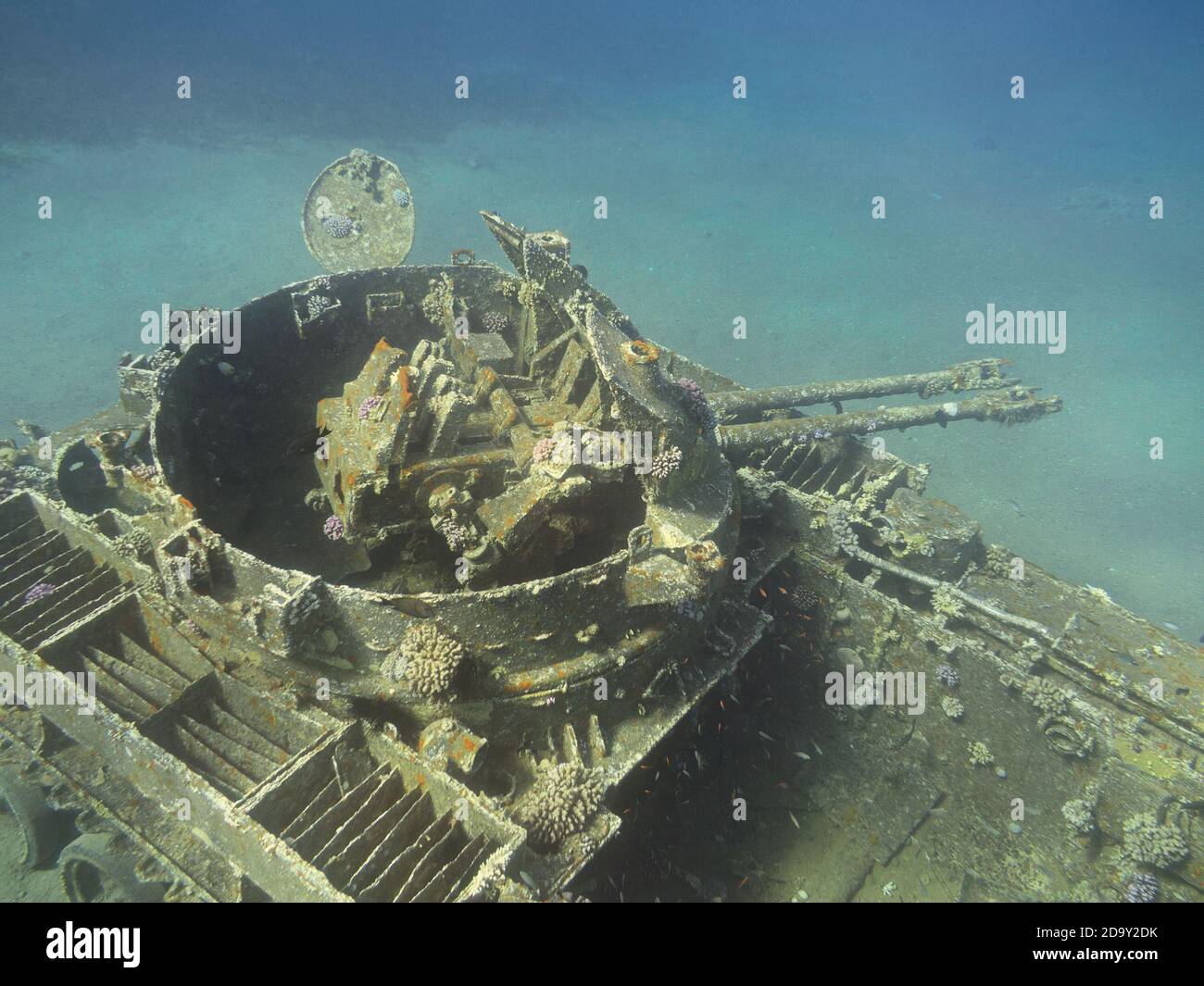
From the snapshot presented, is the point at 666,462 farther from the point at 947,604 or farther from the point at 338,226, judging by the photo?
the point at 338,226

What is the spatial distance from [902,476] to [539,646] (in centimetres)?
809

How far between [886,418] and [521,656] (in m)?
9.20

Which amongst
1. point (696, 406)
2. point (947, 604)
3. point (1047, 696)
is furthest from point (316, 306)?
point (1047, 696)

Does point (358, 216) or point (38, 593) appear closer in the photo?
point (38, 593)

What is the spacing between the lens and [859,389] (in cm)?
1275

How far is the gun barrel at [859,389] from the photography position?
11.1 meters

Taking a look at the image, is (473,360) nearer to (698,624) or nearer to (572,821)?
(698,624)

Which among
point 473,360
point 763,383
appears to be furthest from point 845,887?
point 763,383

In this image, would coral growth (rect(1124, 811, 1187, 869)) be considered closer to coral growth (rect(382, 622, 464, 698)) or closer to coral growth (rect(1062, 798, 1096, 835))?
coral growth (rect(1062, 798, 1096, 835))

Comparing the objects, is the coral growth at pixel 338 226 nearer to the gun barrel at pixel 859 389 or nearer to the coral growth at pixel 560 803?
the gun barrel at pixel 859 389

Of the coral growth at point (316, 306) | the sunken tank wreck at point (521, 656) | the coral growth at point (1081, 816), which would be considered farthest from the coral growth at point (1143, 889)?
the coral growth at point (316, 306)

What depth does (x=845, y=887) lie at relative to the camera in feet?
22.5

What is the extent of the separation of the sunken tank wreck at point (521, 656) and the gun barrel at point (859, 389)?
1.19 metres

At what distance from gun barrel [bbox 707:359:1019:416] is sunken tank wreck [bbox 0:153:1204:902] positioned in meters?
1.19
